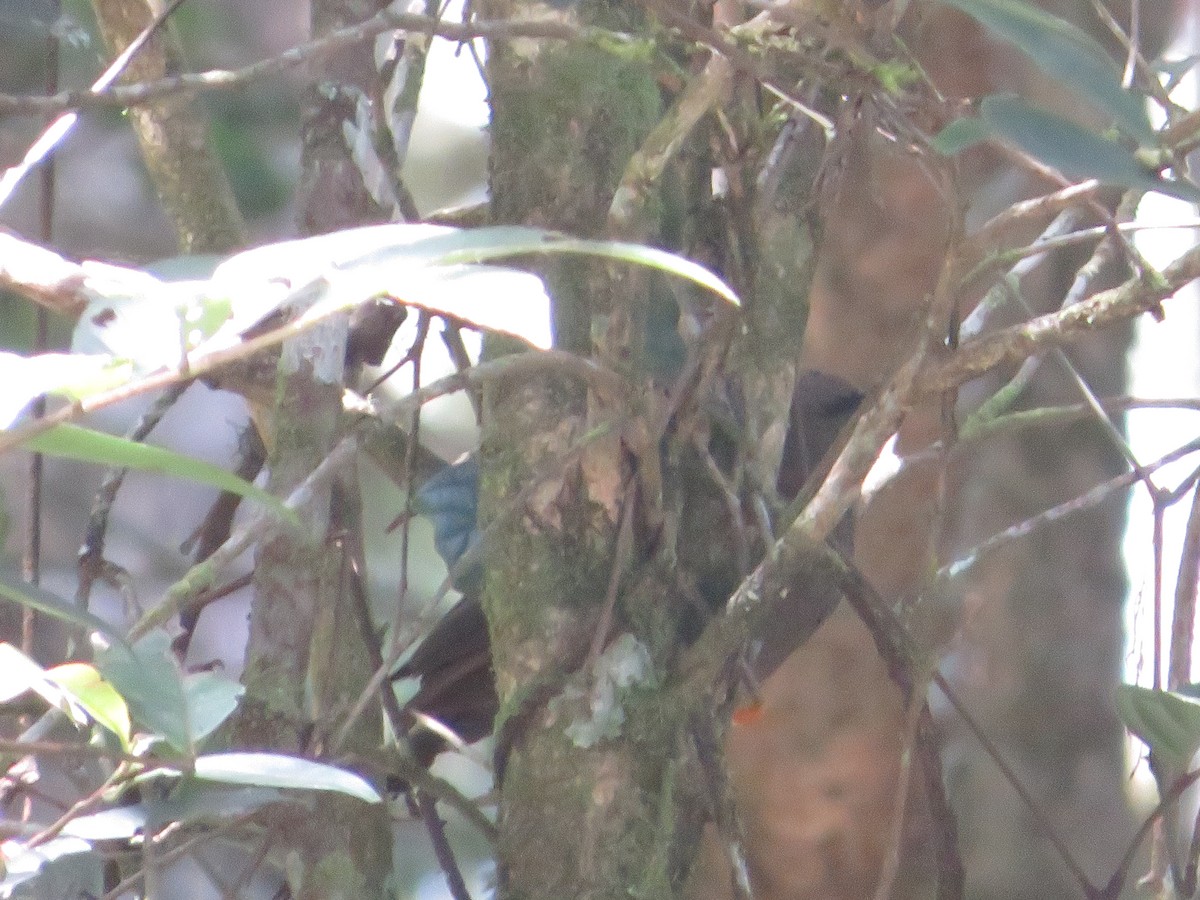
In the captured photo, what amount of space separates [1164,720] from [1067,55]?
1.73 feet

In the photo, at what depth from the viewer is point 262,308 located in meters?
0.49

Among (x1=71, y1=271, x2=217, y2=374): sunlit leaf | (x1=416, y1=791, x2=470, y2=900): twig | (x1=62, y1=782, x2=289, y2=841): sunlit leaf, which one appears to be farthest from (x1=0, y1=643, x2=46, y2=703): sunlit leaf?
(x1=416, y1=791, x2=470, y2=900): twig

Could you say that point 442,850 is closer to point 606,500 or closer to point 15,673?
point 606,500

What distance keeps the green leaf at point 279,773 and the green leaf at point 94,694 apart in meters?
0.05

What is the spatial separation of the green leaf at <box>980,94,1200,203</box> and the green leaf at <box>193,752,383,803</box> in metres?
0.44

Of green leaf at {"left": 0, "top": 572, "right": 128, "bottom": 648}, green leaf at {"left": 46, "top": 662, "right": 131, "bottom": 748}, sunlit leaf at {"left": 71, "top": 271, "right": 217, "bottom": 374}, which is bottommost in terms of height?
green leaf at {"left": 46, "top": 662, "right": 131, "bottom": 748}

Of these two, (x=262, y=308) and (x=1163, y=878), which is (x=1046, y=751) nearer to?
(x=1163, y=878)

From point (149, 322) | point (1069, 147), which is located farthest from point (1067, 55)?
point (149, 322)

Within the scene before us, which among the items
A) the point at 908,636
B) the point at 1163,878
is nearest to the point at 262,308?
the point at 908,636

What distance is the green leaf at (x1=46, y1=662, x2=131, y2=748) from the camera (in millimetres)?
732

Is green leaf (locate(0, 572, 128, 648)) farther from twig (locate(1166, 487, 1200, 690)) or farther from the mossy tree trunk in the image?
twig (locate(1166, 487, 1200, 690))

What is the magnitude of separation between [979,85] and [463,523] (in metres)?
1.37

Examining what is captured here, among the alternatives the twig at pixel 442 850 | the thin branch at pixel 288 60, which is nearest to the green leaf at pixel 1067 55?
the thin branch at pixel 288 60

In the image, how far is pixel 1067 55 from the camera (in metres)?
0.65
